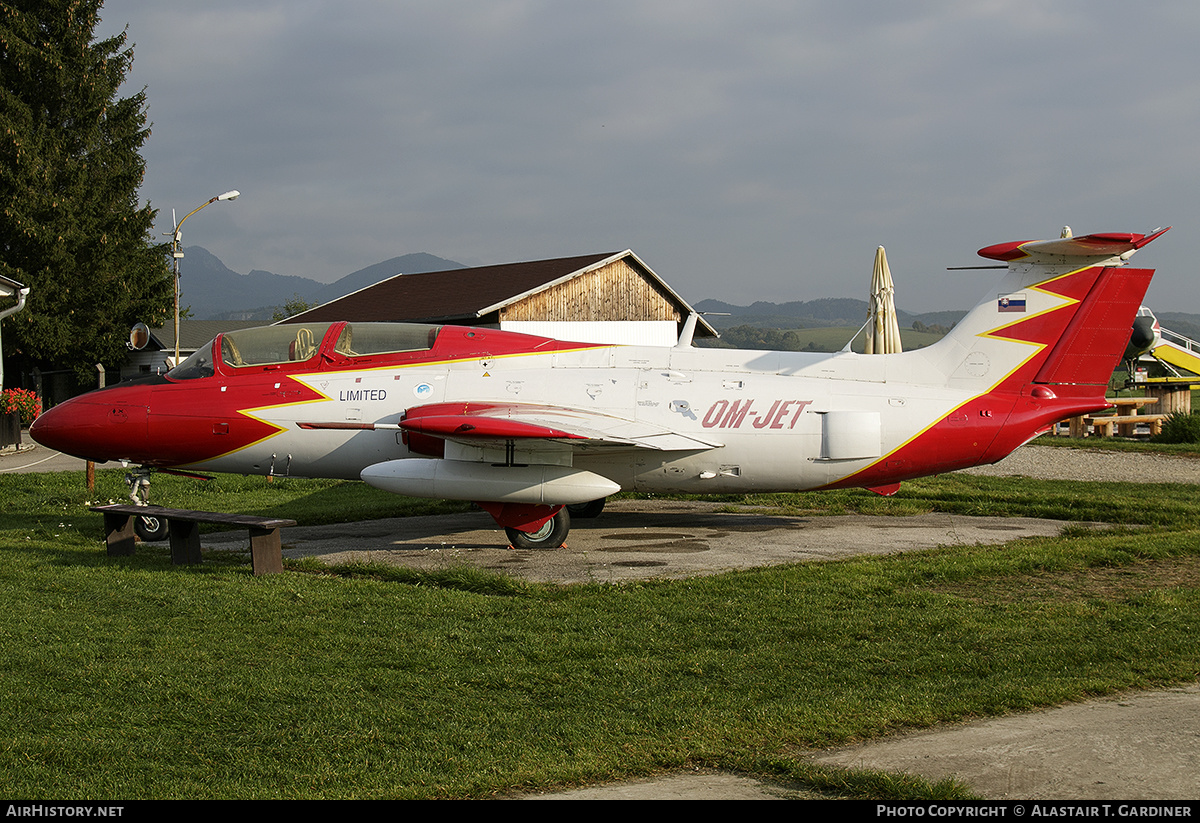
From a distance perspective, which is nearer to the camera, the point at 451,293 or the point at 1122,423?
the point at 1122,423

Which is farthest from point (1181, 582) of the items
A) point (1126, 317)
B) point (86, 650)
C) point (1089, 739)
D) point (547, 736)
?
point (86, 650)

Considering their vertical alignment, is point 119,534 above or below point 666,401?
below

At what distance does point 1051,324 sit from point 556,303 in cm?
2398

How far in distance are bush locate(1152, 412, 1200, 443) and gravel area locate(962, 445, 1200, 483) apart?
3001 mm

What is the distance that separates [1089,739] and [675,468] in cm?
738

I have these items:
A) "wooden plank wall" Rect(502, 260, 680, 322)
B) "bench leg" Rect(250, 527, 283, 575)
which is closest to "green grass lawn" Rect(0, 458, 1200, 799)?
"bench leg" Rect(250, 527, 283, 575)

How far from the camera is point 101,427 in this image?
1227 centimetres

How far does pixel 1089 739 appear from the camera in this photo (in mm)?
4980

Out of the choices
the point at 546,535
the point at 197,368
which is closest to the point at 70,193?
the point at 197,368

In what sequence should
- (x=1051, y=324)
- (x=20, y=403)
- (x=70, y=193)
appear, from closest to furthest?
(x=1051, y=324) → (x=20, y=403) → (x=70, y=193)

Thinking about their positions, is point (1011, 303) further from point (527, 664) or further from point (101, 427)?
point (101, 427)

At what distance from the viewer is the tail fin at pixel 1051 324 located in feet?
39.0

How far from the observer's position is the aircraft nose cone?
40.3 feet

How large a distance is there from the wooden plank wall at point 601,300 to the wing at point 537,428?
21.5 meters
